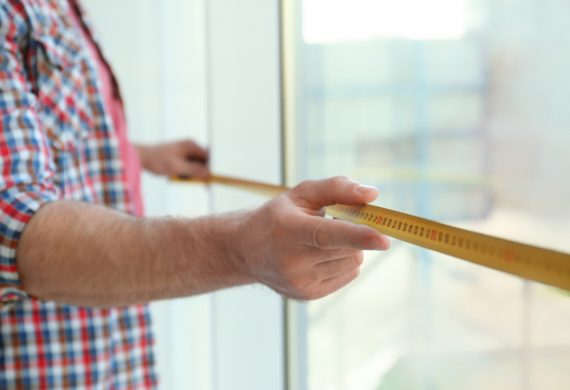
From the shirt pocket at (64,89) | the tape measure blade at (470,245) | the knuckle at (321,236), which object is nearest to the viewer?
the tape measure blade at (470,245)

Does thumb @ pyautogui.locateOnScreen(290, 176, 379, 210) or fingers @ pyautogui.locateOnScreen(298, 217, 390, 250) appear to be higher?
thumb @ pyautogui.locateOnScreen(290, 176, 379, 210)

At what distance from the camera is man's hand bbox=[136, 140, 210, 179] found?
1.47 metres

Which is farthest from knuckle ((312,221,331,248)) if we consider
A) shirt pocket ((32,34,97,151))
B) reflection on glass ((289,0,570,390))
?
shirt pocket ((32,34,97,151))

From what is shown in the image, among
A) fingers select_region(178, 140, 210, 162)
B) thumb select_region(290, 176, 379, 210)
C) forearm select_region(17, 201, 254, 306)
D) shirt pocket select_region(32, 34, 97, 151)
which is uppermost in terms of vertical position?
shirt pocket select_region(32, 34, 97, 151)

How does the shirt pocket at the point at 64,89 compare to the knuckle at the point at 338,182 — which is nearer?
the knuckle at the point at 338,182

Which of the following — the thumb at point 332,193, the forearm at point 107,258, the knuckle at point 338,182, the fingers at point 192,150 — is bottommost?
the forearm at point 107,258

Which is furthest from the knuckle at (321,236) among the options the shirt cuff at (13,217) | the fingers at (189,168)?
the fingers at (189,168)

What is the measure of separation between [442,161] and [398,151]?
0.10 meters

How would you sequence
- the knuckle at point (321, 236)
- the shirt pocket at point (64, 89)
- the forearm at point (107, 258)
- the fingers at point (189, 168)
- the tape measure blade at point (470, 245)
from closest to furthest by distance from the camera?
the tape measure blade at point (470, 245) < the knuckle at point (321, 236) < the forearm at point (107, 258) < the shirt pocket at point (64, 89) < the fingers at point (189, 168)

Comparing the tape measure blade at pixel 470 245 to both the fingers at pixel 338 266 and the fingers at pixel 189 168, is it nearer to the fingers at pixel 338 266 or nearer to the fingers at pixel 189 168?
the fingers at pixel 338 266

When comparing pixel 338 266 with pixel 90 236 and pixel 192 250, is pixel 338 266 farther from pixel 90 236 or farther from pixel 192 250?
pixel 90 236

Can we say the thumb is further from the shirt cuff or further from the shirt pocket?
the shirt pocket

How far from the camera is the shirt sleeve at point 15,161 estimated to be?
84cm

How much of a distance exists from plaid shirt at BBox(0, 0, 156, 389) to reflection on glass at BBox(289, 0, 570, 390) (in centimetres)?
32
